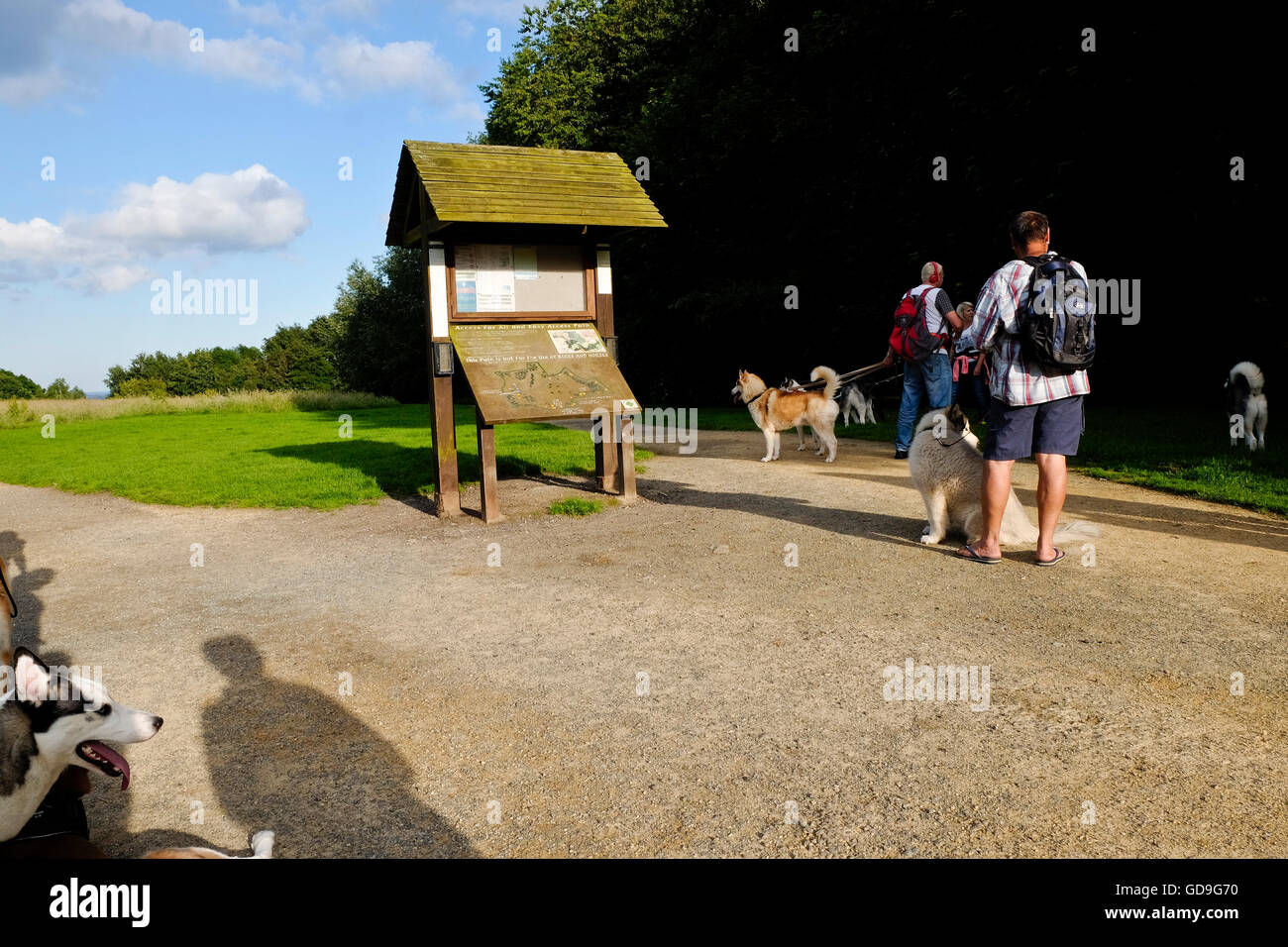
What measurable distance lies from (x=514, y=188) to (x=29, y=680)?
7.73 metres

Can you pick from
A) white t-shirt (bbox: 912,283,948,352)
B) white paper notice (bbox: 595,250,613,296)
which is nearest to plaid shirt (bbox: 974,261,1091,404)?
white t-shirt (bbox: 912,283,948,352)

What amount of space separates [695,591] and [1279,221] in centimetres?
1775

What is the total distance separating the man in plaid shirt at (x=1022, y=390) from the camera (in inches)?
238

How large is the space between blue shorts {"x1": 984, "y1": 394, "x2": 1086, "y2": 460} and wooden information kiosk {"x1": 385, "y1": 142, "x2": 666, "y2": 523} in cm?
414

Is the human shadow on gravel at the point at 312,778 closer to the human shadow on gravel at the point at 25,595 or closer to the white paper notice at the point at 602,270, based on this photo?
the human shadow on gravel at the point at 25,595

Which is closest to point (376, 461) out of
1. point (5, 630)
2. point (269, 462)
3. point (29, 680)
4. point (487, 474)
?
point (269, 462)

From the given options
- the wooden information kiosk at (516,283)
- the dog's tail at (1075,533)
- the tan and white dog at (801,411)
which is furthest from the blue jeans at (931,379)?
the dog's tail at (1075,533)

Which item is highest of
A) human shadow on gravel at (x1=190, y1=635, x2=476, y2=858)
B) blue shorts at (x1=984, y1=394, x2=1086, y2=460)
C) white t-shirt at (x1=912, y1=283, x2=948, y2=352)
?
white t-shirt at (x1=912, y1=283, x2=948, y2=352)

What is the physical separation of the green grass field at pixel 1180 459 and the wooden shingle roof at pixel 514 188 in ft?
21.6

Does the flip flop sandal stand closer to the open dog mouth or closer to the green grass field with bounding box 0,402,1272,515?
the green grass field with bounding box 0,402,1272,515

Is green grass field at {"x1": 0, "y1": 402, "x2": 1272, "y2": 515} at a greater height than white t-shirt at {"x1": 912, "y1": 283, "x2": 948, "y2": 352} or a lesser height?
lesser

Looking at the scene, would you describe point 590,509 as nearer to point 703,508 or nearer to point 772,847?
point 703,508

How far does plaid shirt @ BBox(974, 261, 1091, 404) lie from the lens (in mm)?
6035

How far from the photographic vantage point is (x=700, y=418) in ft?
72.5
